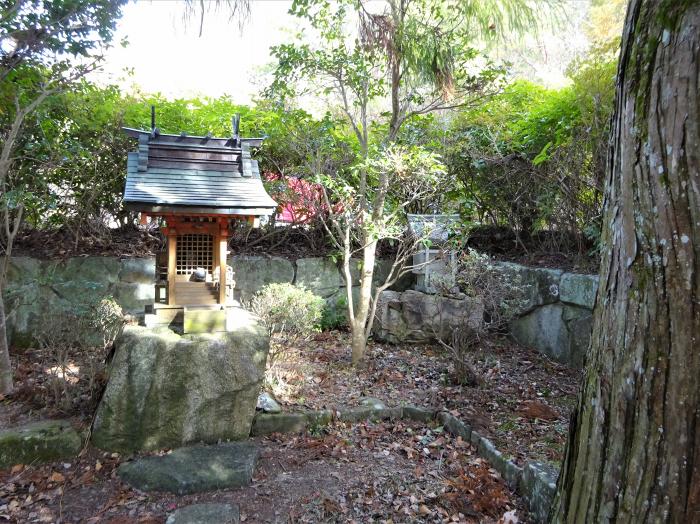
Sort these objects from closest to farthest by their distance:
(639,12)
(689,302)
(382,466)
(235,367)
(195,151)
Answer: (689,302), (639,12), (382,466), (235,367), (195,151)

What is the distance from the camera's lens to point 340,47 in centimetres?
506

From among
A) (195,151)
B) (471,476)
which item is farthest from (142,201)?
(471,476)

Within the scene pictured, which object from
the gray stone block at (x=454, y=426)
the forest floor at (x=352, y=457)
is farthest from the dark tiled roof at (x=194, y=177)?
the gray stone block at (x=454, y=426)

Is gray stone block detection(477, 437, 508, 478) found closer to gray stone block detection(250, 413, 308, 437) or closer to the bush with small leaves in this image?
gray stone block detection(250, 413, 308, 437)

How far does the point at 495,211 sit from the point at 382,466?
17.6 ft

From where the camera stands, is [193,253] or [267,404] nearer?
[193,253]

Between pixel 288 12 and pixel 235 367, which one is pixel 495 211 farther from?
pixel 235 367

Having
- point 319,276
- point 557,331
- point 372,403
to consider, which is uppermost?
point 319,276

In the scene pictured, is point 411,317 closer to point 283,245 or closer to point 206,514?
point 283,245

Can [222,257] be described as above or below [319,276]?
above

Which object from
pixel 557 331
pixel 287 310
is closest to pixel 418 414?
pixel 287 310

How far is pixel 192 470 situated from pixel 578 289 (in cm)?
486

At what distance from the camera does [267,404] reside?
4414 millimetres

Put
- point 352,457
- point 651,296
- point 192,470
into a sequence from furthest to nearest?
1. point 352,457
2. point 192,470
3. point 651,296
